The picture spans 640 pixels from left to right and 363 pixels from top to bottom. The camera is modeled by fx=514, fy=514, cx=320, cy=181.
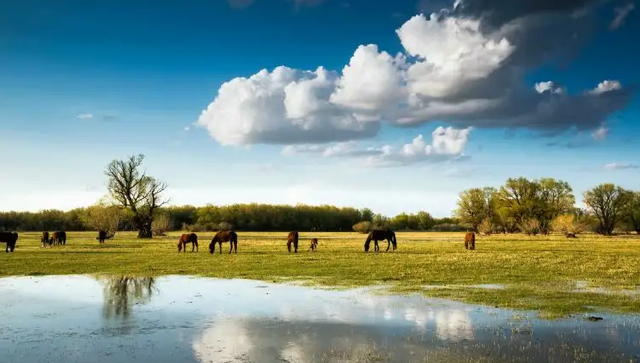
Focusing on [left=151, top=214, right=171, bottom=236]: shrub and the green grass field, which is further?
[left=151, top=214, right=171, bottom=236]: shrub

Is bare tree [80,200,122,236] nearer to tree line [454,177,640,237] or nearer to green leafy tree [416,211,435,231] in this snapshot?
tree line [454,177,640,237]

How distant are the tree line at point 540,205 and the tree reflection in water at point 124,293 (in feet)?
324

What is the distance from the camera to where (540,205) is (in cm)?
11256

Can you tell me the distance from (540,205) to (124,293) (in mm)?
108535

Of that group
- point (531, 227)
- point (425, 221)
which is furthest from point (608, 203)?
point (425, 221)

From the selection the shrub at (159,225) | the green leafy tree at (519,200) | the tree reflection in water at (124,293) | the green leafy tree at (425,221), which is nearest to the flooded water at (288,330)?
the tree reflection in water at (124,293)

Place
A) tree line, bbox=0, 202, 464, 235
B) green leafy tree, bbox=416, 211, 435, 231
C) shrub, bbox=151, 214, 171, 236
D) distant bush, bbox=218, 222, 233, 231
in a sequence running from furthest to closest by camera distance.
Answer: green leafy tree, bbox=416, 211, 435, 231
tree line, bbox=0, 202, 464, 235
distant bush, bbox=218, 222, 233, 231
shrub, bbox=151, 214, 171, 236

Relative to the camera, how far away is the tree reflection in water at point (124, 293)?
51.0 feet

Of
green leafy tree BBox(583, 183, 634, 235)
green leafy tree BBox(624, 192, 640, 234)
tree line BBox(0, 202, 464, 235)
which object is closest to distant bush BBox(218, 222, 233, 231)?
tree line BBox(0, 202, 464, 235)

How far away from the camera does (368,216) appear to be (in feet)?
557

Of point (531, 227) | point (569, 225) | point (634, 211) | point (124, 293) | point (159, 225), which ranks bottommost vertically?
point (124, 293)

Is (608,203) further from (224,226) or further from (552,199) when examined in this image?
(224,226)

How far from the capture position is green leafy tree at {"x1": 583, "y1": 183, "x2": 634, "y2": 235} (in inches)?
4540

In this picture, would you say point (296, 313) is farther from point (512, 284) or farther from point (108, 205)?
point (108, 205)
